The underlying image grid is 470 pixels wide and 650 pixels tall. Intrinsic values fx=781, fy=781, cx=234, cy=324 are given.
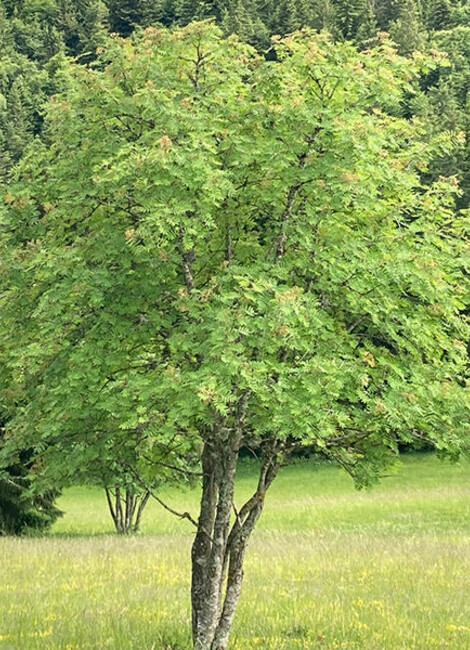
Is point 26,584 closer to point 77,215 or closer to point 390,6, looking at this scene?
point 77,215

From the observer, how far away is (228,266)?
10086mm

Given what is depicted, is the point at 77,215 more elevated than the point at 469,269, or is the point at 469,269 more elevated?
the point at 77,215

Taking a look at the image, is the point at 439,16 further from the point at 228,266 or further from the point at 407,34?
the point at 228,266

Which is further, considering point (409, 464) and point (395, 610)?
point (409, 464)

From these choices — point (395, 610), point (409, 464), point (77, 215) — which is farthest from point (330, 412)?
point (409, 464)

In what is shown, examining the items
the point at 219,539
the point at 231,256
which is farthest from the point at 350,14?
the point at 219,539

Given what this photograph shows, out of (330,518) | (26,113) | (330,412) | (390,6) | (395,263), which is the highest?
(390,6)

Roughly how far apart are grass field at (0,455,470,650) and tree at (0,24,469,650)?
2.31 metres

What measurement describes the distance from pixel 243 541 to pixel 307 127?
559cm

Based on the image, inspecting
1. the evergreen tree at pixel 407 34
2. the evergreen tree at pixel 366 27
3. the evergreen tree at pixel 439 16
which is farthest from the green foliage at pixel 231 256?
the evergreen tree at pixel 439 16

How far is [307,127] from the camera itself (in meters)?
9.47

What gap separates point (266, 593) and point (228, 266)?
26.6ft

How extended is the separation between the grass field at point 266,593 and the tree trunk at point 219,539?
1048mm

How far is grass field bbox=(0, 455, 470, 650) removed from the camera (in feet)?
38.4
